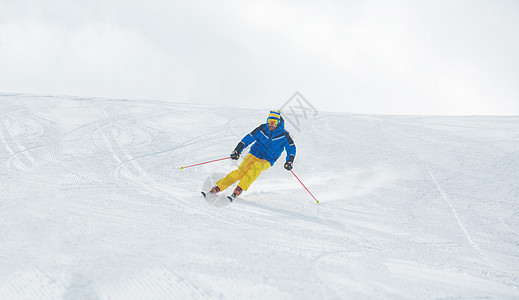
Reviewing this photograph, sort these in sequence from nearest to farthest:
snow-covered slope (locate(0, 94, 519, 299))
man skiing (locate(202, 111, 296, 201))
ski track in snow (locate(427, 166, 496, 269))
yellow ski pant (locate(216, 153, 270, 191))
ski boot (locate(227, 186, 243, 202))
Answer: snow-covered slope (locate(0, 94, 519, 299)), ski track in snow (locate(427, 166, 496, 269)), ski boot (locate(227, 186, 243, 202)), yellow ski pant (locate(216, 153, 270, 191)), man skiing (locate(202, 111, 296, 201))

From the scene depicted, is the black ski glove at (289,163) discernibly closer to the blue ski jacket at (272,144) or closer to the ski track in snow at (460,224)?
the blue ski jacket at (272,144)

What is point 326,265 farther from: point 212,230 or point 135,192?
point 135,192

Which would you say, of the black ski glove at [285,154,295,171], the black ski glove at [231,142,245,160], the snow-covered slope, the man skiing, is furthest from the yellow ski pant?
the black ski glove at [285,154,295,171]

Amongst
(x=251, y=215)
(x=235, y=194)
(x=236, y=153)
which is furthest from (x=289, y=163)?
(x=251, y=215)

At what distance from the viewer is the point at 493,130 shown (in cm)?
1093

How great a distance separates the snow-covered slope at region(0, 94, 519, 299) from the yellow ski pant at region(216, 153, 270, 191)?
260mm

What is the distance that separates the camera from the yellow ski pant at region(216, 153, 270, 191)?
19.9 feet

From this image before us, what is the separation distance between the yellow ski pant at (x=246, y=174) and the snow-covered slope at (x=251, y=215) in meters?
0.26

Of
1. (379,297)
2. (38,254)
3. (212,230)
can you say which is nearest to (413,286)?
(379,297)

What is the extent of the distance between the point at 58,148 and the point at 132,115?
3.66 metres

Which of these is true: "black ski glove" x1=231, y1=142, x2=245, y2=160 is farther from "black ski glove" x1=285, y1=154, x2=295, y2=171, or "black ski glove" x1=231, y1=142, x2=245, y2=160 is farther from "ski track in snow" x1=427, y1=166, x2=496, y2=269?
"ski track in snow" x1=427, y1=166, x2=496, y2=269

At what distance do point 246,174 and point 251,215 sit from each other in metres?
1.13

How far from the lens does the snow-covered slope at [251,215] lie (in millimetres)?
3268

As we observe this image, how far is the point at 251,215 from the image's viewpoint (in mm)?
5133
